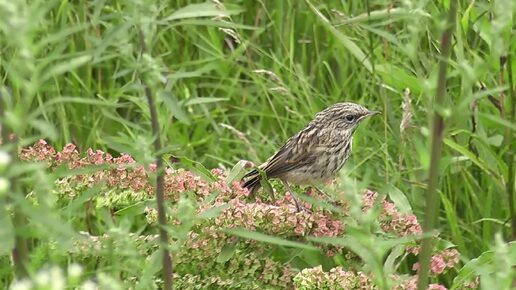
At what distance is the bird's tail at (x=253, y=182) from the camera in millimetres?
4633

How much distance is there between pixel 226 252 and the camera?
4.00 metres

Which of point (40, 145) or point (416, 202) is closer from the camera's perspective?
point (40, 145)

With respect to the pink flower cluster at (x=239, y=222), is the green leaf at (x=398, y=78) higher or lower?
higher

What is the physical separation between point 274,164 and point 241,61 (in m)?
1.60

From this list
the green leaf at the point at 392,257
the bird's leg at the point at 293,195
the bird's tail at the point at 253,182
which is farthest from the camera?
the bird's tail at the point at 253,182

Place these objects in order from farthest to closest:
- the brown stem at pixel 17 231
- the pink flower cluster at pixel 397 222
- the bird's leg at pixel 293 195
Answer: the bird's leg at pixel 293 195 < the pink flower cluster at pixel 397 222 < the brown stem at pixel 17 231

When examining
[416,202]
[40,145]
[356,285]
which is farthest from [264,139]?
[356,285]

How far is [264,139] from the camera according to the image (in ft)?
19.2

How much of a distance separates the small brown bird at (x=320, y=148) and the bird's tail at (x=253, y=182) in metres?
0.26

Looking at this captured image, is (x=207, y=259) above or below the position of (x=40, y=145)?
below

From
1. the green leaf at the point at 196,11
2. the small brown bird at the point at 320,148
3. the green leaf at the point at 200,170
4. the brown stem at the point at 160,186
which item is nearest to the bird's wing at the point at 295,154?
the small brown bird at the point at 320,148

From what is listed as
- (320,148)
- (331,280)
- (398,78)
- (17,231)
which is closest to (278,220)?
(331,280)

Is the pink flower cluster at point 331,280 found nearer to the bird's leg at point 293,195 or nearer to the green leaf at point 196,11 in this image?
the bird's leg at point 293,195

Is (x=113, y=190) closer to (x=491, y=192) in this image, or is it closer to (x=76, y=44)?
(x=491, y=192)
